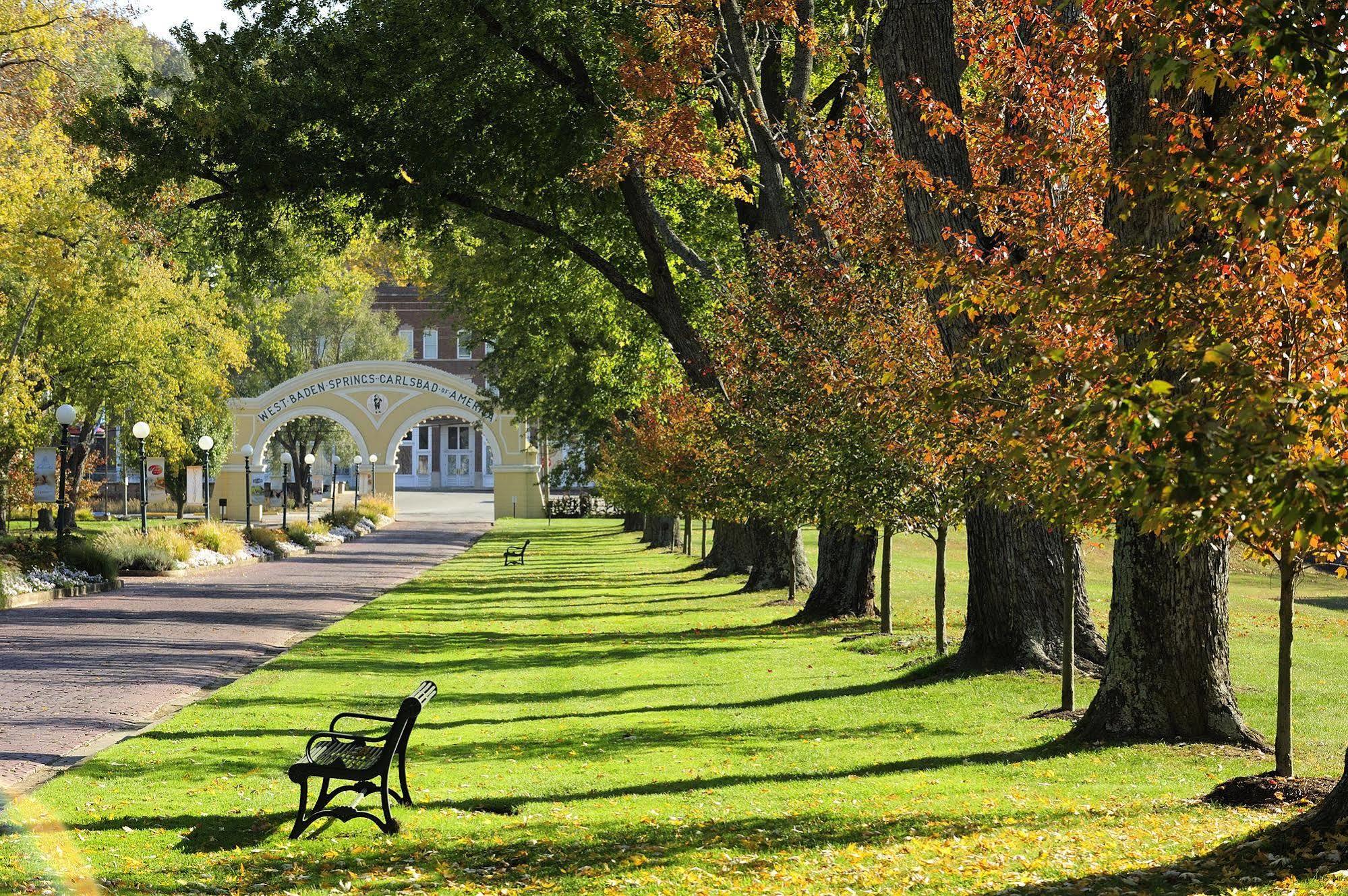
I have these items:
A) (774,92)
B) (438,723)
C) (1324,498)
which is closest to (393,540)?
(774,92)

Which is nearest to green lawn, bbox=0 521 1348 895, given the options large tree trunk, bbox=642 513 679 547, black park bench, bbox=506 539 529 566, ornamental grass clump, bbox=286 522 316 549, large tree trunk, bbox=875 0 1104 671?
large tree trunk, bbox=875 0 1104 671

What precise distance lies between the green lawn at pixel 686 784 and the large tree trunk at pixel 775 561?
6731 mm

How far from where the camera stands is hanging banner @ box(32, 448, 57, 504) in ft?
92.4

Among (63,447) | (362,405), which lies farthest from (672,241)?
(362,405)

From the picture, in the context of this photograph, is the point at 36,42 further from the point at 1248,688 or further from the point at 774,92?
the point at 1248,688

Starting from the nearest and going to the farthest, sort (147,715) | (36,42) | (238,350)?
(147,715) < (36,42) < (238,350)

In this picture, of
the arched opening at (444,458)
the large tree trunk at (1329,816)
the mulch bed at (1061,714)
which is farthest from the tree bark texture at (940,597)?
the arched opening at (444,458)

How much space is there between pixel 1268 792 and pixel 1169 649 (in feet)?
6.20

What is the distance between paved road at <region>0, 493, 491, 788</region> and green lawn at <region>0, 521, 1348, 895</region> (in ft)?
1.74

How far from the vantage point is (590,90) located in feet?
68.0

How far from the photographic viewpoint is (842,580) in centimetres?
2128

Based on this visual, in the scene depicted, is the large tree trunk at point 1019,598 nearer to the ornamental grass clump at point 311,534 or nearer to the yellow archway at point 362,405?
the ornamental grass clump at point 311,534

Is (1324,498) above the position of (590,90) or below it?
below

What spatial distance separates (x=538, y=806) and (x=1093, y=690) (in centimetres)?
640
